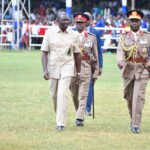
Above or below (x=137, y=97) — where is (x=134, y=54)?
above

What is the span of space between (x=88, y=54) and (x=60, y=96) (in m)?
2.10

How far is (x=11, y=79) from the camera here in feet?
86.8

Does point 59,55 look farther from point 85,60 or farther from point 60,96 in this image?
point 85,60

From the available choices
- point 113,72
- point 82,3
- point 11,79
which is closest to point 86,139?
point 11,79

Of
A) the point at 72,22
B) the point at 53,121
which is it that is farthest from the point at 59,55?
the point at 72,22

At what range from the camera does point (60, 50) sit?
14906 mm

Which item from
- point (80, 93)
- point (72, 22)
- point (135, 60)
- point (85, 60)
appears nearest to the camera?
point (135, 60)

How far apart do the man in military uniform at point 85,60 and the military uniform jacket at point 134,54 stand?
4.40ft

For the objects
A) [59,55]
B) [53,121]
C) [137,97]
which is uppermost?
[59,55]

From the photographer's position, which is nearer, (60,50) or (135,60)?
(60,50)

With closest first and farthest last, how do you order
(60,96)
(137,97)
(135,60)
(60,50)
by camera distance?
(60,96) < (137,97) < (60,50) < (135,60)

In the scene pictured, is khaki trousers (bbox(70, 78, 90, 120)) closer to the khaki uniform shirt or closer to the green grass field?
the green grass field

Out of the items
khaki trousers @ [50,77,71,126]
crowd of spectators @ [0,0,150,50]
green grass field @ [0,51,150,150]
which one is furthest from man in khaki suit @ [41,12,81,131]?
crowd of spectators @ [0,0,150,50]

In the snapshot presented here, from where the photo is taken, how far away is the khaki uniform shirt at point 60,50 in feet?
48.8
